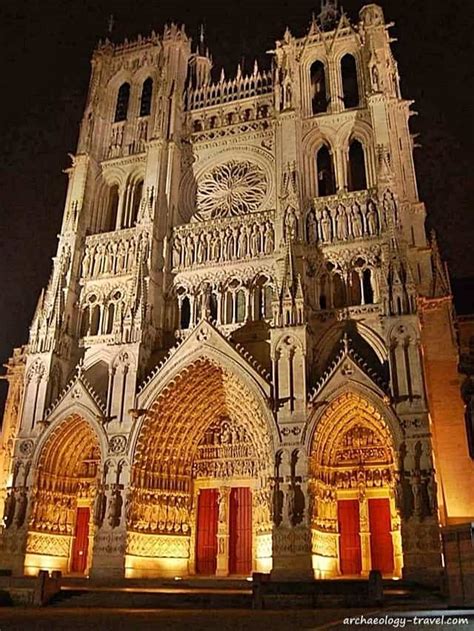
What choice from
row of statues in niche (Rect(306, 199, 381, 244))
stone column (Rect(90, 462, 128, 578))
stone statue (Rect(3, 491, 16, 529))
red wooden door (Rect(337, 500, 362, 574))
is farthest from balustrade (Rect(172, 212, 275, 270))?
stone statue (Rect(3, 491, 16, 529))

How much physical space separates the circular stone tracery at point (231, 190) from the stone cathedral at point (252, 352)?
0.24 feet

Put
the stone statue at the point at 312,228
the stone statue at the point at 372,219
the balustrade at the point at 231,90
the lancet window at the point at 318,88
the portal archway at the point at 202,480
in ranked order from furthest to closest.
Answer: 1. the balustrade at the point at 231,90
2. the lancet window at the point at 318,88
3. the stone statue at the point at 312,228
4. the stone statue at the point at 372,219
5. the portal archway at the point at 202,480

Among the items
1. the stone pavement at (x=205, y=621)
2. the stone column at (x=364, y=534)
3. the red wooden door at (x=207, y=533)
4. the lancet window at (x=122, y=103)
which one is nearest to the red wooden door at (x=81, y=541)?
the red wooden door at (x=207, y=533)

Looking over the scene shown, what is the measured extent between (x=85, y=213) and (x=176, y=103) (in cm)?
653

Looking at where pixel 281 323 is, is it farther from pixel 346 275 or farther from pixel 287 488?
pixel 287 488

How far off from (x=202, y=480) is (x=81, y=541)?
4.95 m

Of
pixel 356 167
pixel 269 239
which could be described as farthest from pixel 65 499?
pixel 356 167

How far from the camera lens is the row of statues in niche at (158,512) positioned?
64.7 ft

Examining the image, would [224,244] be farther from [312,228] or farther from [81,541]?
[81,541]

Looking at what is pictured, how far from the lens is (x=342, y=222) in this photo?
22.3m

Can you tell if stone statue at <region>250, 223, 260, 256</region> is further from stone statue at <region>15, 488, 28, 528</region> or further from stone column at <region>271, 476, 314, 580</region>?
stone statue at <region>15, 488, 28, 528</region>

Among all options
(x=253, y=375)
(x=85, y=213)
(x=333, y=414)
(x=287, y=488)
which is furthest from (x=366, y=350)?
(x=85, y=213)

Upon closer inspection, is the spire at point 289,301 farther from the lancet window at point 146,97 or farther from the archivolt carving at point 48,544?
the lancet window at point 146,97

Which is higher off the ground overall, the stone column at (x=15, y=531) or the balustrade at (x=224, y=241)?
the balustrade at (x=224, y=241)
